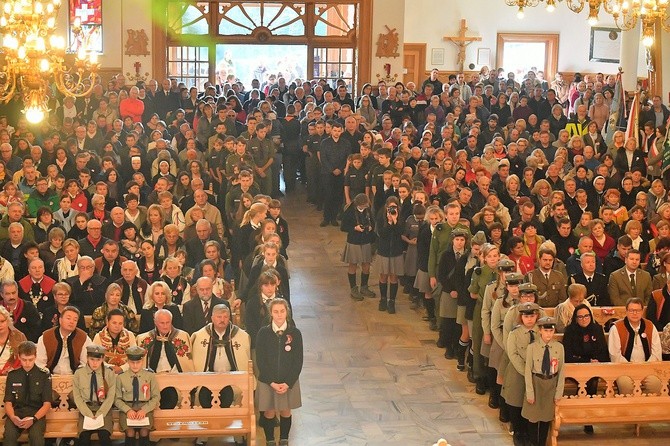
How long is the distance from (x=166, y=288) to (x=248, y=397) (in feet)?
4.71

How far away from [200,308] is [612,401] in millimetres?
3906

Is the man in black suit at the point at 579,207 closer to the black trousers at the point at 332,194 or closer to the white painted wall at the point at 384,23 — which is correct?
the black trousers at the point at 332,194

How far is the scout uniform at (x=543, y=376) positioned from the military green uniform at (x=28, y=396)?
412 cm

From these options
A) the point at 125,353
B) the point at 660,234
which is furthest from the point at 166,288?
the point at 660,234

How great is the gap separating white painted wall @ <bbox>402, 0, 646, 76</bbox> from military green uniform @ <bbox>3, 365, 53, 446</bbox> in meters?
24.1

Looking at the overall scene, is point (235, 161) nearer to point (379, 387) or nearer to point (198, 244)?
point (198, 244)

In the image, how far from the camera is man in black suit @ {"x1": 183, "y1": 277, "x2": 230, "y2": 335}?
1044 cm

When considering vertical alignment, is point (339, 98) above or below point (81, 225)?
above

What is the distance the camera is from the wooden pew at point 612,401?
9.82 meters

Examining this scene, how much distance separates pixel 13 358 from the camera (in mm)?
9477

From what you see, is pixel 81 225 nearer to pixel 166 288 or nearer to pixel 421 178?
pixel 166 288

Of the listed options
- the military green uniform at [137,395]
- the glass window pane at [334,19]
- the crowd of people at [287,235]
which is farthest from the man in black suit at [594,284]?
the glass window pane at [334,19]

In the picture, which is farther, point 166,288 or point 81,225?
point 81,225

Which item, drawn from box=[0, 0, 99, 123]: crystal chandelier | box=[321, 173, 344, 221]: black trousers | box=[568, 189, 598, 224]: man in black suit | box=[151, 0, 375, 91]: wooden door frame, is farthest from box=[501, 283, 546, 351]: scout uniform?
box=[151, 0, 375, 91]: wooden door frame
